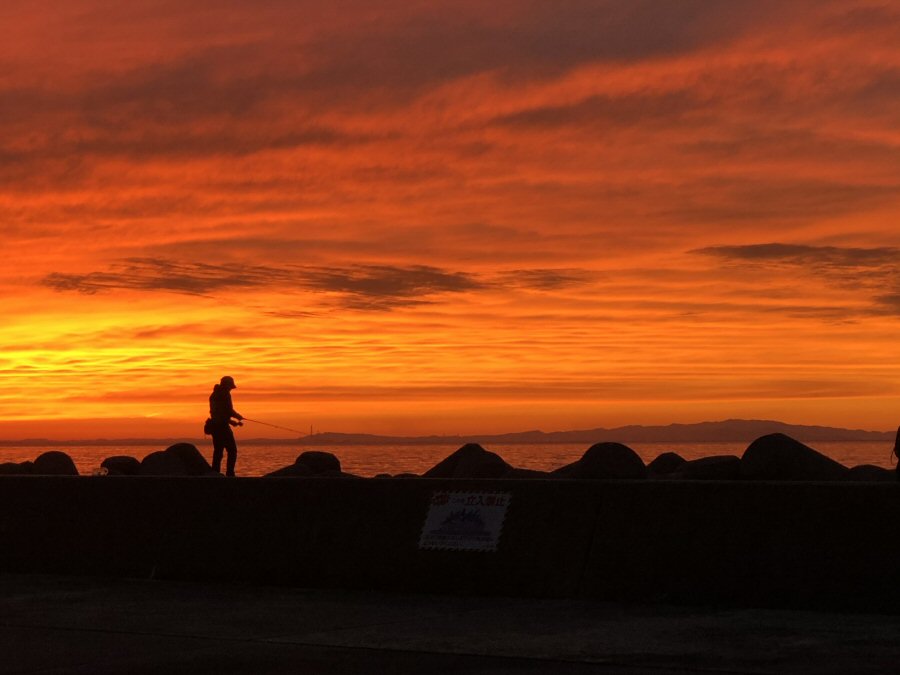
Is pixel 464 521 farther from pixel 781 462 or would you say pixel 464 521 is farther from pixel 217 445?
pixel 217 445

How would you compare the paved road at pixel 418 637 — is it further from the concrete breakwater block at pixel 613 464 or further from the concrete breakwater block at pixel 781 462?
the concrete breakwater block at pixel 781 462

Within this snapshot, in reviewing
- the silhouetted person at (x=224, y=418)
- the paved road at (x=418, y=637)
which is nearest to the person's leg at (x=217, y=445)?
the silhouetted person at (x=224, y=418)

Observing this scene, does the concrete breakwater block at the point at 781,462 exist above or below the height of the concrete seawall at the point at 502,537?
above

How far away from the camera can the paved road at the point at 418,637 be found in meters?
7.68

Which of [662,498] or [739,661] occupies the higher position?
[662,498]

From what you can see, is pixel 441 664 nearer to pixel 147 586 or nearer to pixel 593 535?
pixel 593 535

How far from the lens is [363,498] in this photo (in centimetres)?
1176

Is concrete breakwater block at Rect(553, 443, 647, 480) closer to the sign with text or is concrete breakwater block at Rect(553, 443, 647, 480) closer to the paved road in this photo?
the sign with text

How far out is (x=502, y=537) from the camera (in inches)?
431

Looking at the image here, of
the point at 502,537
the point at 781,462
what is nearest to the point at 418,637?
the point at 502,537

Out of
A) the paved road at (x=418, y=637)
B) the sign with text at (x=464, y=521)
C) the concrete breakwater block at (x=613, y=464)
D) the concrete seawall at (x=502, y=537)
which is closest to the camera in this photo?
the paved road at (x=418, y=637)

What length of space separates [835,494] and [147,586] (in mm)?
5687

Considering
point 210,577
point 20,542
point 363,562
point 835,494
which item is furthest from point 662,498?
point 20,542

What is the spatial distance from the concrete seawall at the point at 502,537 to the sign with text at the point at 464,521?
6 cm
